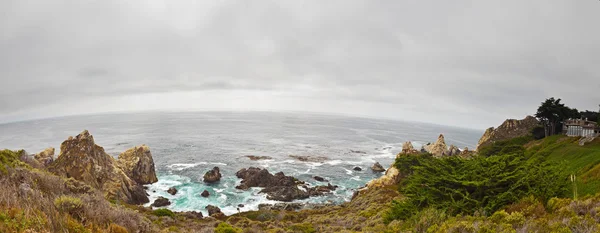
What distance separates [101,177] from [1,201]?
4468 centimetres

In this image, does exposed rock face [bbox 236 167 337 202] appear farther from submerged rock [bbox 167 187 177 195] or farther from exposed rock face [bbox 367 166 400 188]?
submerged rock [bbox 167 187 177 195]

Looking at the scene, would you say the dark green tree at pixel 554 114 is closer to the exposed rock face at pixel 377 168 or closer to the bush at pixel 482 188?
the exposed rock face at pixel 377 168

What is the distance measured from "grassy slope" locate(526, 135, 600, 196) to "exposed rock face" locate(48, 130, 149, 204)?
166 feet

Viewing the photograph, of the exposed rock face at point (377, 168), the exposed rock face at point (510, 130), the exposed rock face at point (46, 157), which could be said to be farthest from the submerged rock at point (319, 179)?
the exposed rock face at point (46, 157)

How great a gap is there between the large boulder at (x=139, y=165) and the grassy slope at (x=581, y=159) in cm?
5938

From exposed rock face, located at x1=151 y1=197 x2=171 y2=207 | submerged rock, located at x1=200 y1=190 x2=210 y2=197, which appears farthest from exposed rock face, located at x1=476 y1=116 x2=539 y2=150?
exposed rock face, located at x1=151 y1=197 x2=171 y2=207

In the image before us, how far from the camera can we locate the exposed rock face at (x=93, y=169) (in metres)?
40.5

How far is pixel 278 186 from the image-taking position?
52000 mm

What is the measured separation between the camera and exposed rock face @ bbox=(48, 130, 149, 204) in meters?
40.5

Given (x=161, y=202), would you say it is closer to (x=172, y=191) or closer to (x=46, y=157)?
(x=172, y=191)

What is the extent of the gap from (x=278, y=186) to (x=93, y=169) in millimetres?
30474

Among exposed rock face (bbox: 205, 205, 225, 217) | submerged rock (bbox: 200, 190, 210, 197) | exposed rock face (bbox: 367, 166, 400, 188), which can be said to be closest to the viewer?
exposed rock face (bbox: 205, 205, 225, 217)

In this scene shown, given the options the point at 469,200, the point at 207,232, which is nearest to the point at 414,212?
the point at 469,200

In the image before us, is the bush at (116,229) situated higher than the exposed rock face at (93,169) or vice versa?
the bush at (116,229)
